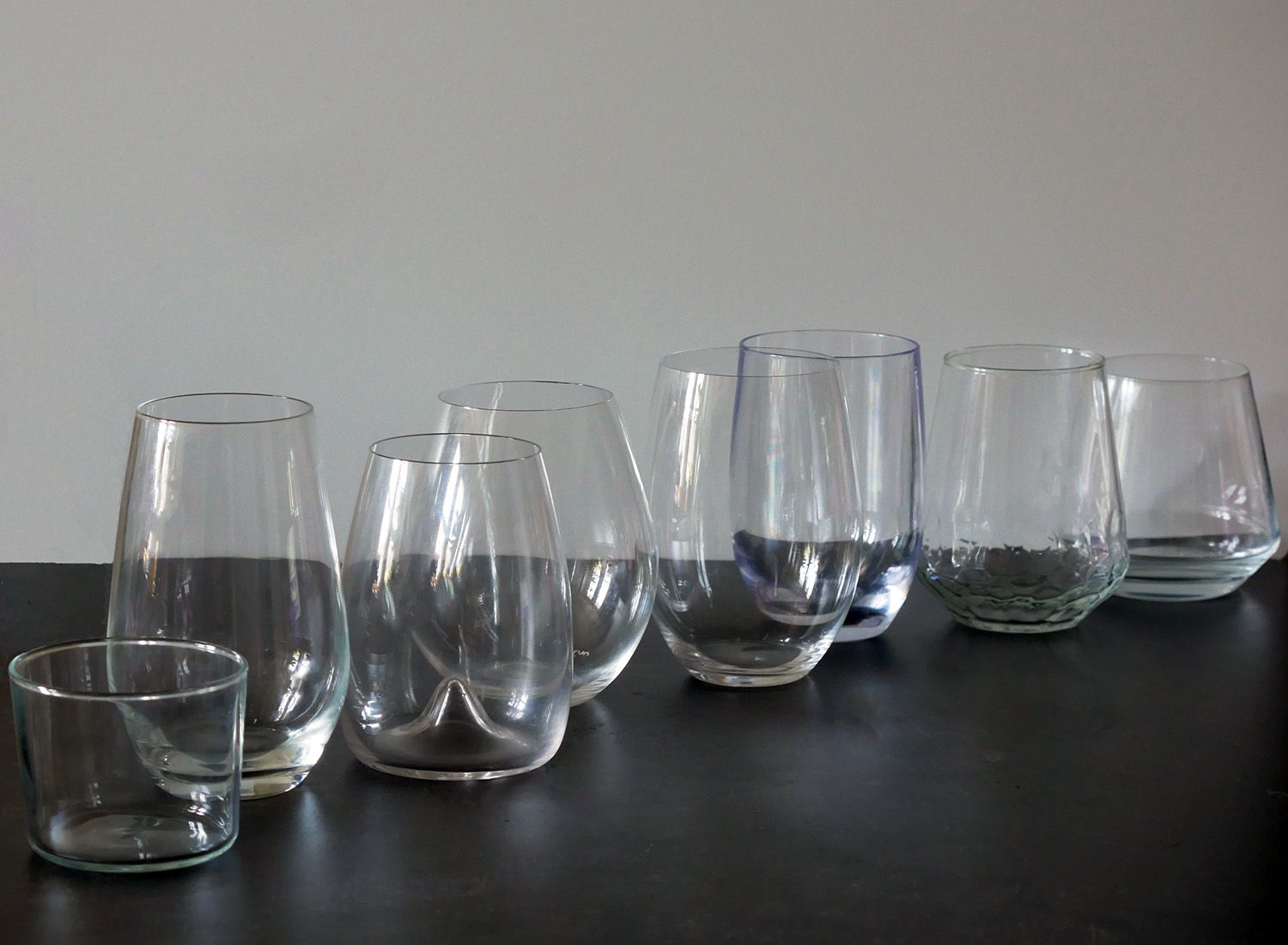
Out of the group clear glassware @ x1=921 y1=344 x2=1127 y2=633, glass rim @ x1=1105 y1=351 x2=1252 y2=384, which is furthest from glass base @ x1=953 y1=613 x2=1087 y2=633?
glass rim @ x1=1105 y1=351 x2=1252 y2=384

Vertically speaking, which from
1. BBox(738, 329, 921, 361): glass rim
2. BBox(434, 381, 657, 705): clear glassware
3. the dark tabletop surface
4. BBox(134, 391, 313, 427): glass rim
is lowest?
the dark tabletop surface

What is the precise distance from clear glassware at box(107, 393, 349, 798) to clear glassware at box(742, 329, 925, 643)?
34 centimetres

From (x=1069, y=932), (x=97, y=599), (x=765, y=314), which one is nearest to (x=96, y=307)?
(x=97, y=599)

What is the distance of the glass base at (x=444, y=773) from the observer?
707mm

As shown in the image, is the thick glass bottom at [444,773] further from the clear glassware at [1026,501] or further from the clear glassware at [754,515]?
the clear glassware at [1026,501]

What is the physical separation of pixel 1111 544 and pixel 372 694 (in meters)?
0.55

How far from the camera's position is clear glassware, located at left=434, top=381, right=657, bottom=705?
0.78m

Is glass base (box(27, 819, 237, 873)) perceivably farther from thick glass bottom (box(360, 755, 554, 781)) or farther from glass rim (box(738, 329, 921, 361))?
glass rim (box(738, 329, 921, 361))

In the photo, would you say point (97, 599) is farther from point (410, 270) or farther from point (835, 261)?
point (835, 261)

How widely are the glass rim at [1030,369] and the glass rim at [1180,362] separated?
7cm

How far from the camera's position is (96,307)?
1.33 meters

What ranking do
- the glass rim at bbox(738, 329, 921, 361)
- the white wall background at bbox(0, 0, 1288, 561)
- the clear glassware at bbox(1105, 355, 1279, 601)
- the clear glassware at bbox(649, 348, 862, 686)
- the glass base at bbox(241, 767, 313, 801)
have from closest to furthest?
the glass base at bbox(241, 767, 313, 801) < the clear glassware at bbox(649, 348, 862, 686) < the glass rim at bbox(738, 329, 921, 361) < the clear glassware at bbox(1105, 355, 1279, 601) < the white wall background at bbox(0, 0, 1288, 561)

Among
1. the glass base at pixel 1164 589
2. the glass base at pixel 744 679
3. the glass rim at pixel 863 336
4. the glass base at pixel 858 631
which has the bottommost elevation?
the glass base at pixel 744 679

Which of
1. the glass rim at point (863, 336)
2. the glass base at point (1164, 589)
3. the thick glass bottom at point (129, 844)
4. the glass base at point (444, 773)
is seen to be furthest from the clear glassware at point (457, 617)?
the glass base at point (1164, 589)
